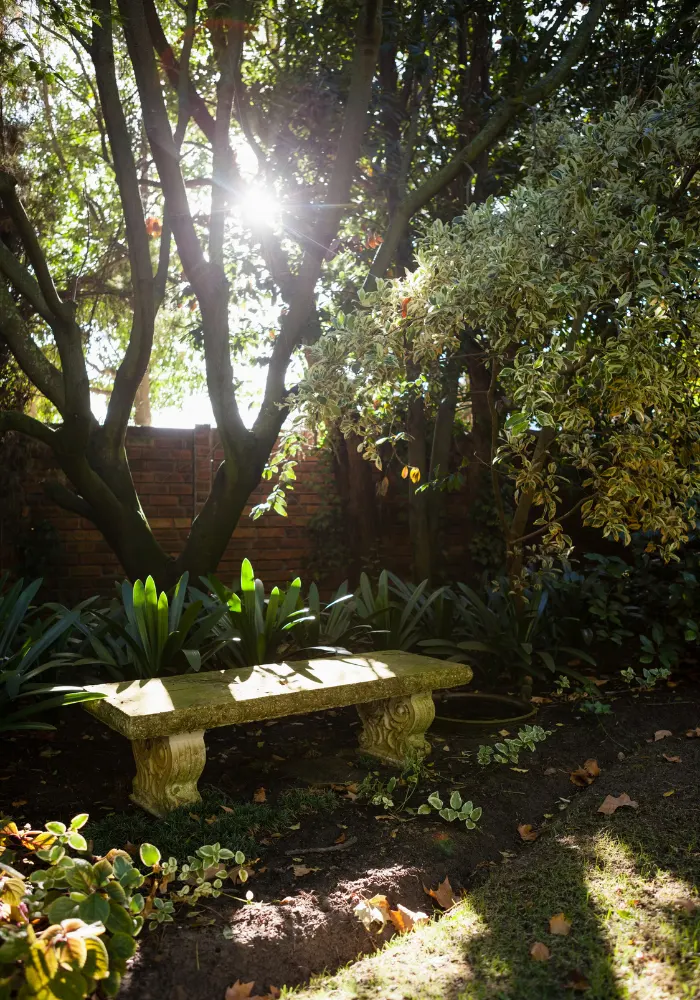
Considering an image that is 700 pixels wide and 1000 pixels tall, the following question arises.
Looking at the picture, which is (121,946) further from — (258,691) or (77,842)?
(258,691)

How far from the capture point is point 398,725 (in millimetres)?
3734

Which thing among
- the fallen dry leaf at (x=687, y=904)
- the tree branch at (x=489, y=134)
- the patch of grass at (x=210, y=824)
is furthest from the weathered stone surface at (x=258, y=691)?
the tree branch at (x=489, y=134)

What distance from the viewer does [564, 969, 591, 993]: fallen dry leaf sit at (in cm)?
187

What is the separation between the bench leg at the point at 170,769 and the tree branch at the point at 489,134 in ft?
10.7

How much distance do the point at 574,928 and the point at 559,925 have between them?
4 centimetres

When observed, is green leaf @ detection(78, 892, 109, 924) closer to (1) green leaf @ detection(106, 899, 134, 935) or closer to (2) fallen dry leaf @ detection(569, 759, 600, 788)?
(1) green leaf @ detection(106, 899, 134, 935)

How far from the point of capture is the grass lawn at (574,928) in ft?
6.21

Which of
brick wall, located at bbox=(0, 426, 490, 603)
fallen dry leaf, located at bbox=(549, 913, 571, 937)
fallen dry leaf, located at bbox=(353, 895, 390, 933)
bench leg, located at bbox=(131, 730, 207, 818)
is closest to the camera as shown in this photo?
fallen dry leaf, located at bbox=(549, 913, 571, 937)

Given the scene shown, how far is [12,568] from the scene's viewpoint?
22.7 feet

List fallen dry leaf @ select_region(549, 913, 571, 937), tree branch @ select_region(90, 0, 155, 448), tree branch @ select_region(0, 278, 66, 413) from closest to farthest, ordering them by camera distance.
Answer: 1. fallen dry leaf @ select_region(549, 913, 571, 937)
2. tree branch @ select_region(0, 278, 66, 413)
3. tree branch @ select_region(90, 0, 155, 448)

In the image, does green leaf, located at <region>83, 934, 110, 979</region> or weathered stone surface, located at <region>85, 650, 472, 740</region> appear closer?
green leaf, located at <region>83, 934, 110, 979</region>

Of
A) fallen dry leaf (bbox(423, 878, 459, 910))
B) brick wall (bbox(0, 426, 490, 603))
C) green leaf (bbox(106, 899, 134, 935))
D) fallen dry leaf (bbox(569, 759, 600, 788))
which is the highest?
brick wall (bbox(0, 426, 490, 603))

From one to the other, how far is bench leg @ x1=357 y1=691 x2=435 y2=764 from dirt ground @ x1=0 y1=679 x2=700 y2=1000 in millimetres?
134

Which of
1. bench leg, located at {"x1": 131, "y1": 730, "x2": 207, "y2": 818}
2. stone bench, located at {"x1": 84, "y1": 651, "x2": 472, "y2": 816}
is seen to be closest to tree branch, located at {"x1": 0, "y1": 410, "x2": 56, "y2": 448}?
stone bench, located at {"x1": 84, "y1": 651, "x2": 472, "y2": 816}
